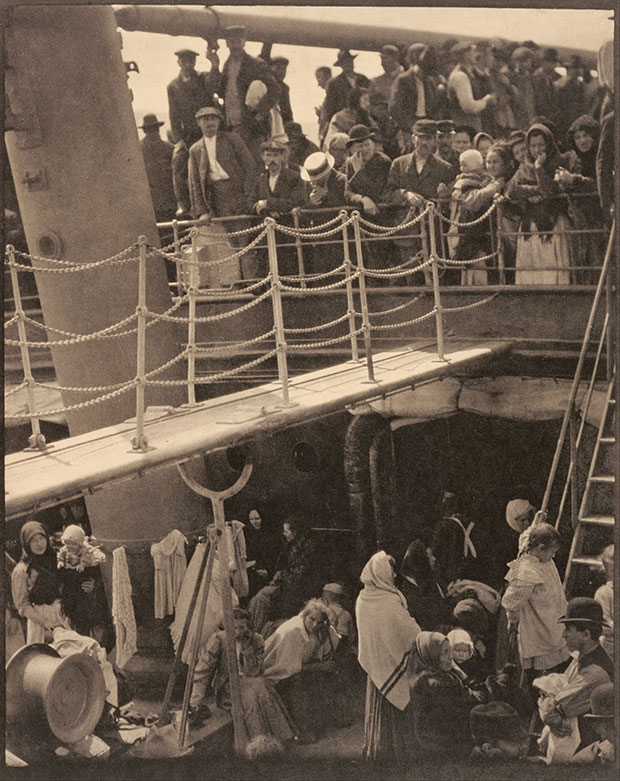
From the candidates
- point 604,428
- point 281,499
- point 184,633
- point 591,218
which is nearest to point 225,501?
point 281,499

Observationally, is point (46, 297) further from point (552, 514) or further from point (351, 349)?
point (552, 514)

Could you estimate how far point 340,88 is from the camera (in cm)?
557

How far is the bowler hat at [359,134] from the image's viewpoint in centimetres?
581

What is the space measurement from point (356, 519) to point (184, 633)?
0.97m

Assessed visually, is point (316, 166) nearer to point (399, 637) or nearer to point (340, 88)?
point (340, 88)

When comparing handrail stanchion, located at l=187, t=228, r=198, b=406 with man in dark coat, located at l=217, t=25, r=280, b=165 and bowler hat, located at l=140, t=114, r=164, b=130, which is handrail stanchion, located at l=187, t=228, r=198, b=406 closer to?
bowler hat, located at l=140, t=114, r=164, b=130

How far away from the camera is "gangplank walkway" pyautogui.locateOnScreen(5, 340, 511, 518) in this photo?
417cm

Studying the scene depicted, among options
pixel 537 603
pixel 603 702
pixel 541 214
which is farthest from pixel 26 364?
pixel 603 702

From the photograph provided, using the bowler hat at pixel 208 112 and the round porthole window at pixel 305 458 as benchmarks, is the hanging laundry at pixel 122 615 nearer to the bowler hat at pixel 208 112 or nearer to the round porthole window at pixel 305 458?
the round porthole window at pixel 305 458

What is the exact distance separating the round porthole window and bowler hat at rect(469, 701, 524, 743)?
1310mm

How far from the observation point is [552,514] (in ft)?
17.0

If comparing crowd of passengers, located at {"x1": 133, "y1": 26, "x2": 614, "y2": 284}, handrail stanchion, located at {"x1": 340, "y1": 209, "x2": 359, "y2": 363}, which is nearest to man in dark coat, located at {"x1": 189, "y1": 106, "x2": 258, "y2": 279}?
crowd of passengers, located at {"x1": 133, "y1": 26, "x2": 614, "y2": 284}

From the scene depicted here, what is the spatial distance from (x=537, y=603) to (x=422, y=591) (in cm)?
50

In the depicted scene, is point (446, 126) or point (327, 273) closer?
point (327, 273)
